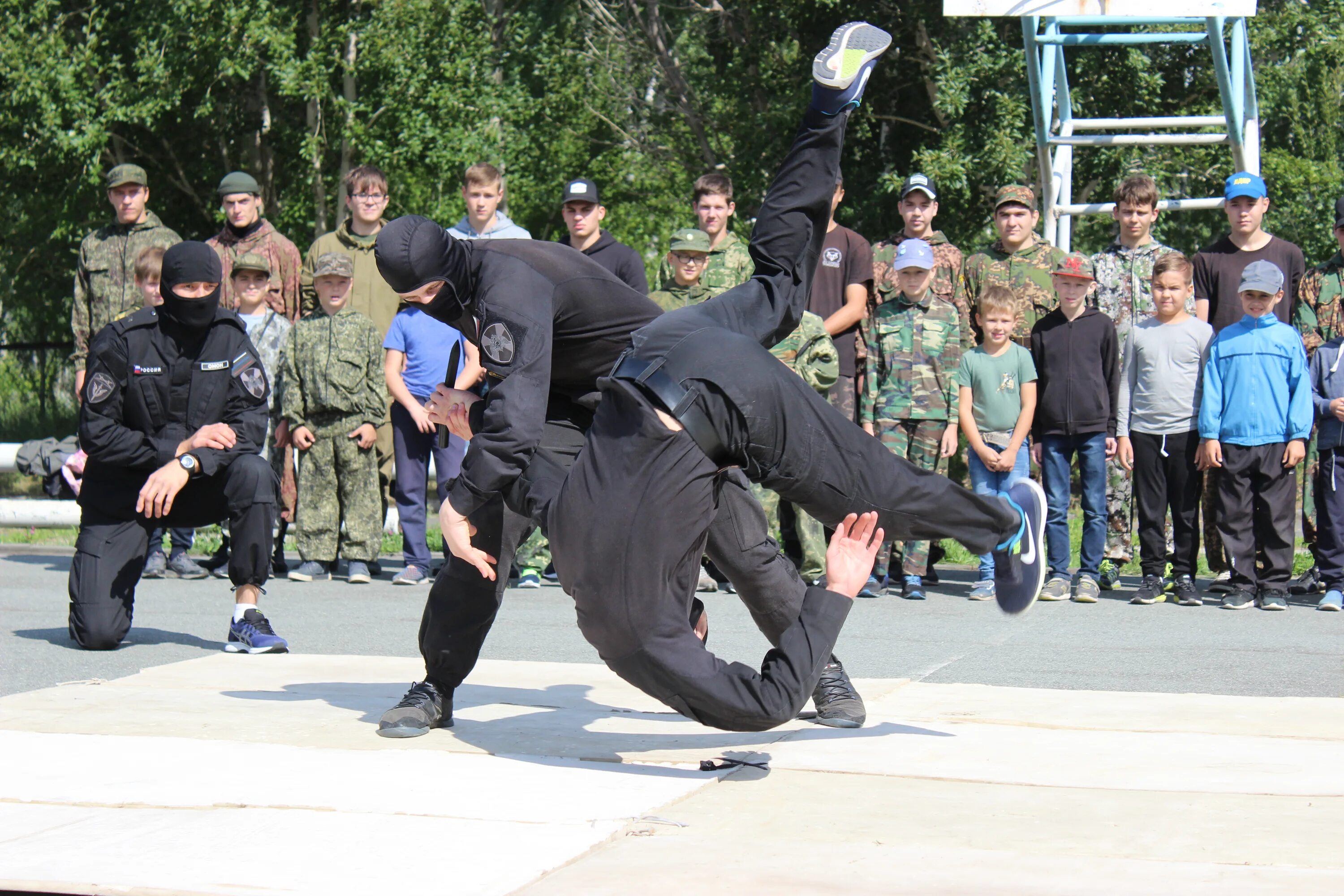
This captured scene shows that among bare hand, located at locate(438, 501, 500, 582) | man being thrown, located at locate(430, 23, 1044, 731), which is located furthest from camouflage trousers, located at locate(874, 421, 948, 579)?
bare hand, located at locate(438, 501, 500, 582)

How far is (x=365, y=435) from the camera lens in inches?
353

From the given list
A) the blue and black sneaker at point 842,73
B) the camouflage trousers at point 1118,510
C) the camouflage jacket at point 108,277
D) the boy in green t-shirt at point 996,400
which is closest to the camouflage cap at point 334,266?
the camouflage jacket at point 108,277

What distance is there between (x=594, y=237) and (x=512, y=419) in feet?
16.5

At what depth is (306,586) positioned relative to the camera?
877 centimetres


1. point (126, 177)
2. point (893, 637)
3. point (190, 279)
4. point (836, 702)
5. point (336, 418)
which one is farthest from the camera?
point (126, 177)

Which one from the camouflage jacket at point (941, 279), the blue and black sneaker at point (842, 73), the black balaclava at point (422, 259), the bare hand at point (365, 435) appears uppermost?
the blue and black sneaker at point (842, 73)

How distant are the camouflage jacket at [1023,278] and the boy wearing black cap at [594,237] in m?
2.02

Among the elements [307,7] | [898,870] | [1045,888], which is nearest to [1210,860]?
[1045,888]

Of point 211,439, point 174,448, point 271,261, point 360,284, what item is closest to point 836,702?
point 211,439

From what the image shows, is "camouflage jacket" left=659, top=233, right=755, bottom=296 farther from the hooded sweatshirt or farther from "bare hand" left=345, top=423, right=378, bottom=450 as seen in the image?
"bare hand" left=345, top=423, right=378, bottom=450

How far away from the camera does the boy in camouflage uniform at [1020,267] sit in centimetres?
887

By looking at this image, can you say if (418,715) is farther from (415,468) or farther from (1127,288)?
(1127,288)

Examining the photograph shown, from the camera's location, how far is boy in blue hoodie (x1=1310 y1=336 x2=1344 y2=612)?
26.0 feet

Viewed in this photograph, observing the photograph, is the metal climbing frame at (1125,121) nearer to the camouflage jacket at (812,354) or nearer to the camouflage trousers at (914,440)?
the camouflage trousers at (914,440)
